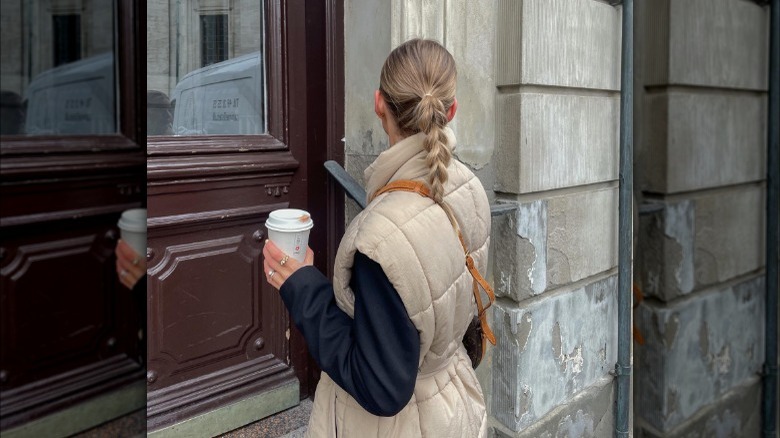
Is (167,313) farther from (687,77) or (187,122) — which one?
(687,77)

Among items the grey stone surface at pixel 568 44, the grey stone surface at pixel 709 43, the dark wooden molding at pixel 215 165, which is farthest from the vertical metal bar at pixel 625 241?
the grey stone surface at pixel 709 43

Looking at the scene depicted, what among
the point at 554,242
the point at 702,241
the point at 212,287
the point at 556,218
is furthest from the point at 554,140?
the point at 702,241

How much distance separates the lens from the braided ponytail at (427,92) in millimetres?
1523

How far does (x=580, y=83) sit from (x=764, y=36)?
8.97 feet

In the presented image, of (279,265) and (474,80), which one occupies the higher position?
(474,80)

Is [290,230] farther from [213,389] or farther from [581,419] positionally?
[581,419]

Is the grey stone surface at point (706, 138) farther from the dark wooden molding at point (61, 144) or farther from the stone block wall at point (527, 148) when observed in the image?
the stone block wall at point (527, 148)

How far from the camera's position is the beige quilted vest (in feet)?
4.77

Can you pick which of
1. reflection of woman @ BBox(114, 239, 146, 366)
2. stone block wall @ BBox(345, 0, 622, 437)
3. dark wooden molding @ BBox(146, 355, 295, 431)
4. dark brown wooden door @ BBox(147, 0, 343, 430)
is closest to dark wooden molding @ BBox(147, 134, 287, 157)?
dark brown wooden door @ BBox(147, 0, 343, 430)

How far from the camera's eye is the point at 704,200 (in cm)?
45

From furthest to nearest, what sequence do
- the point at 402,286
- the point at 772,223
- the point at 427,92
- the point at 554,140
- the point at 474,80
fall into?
the point at 554,140 < the point at 474,80 < the point at 427,92 < the point at 402,286 < the point at 772,223

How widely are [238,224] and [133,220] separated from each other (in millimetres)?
2231

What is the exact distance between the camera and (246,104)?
270cm

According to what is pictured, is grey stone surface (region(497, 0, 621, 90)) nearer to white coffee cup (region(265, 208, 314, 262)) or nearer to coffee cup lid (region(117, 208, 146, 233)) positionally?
white coffee cup (region(265, 208, 314, 262))
